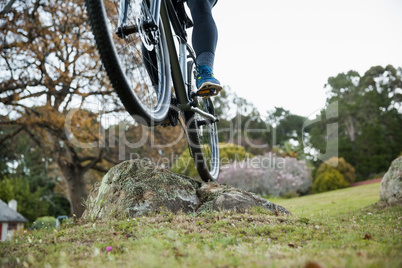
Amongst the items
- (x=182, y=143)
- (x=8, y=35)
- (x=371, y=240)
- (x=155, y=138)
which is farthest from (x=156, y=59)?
(x=182, y=143)

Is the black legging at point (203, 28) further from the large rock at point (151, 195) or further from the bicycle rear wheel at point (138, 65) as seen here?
the large rock at point (151, 195)

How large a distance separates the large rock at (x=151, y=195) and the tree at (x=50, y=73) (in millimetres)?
5939

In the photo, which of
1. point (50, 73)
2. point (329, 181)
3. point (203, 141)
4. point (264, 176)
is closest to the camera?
point (203, 141)

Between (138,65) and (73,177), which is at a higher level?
(138,65)

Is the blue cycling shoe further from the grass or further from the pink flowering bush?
the pink flowering bush

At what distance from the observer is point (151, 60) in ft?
7.96

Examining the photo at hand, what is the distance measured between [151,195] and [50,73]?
8.28 meters

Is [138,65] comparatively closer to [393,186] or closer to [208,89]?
[208,89]

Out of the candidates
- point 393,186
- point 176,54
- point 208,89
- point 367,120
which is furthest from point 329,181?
point 176,54

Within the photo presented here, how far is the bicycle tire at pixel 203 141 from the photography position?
10.6 feet

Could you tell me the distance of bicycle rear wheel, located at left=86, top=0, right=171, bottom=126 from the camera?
4.68 ft

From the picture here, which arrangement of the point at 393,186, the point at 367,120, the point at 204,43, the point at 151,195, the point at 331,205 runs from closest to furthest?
1. the point at 204,43
2. the point at 151,195
3. the point at 393,186
4. the point at 331,205
5. the point at 367,120

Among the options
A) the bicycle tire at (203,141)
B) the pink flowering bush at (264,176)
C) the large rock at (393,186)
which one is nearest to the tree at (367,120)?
the pink flowering bush at (264,176)

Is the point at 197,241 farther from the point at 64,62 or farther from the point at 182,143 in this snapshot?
the point at 182,143
